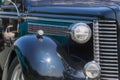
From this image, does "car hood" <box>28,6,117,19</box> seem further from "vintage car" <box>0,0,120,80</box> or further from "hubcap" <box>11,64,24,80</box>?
"hubcap" <box>11,64,24,80</box>

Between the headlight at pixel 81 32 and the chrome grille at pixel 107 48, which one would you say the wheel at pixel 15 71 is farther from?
the chrome grille at pixel 107 48

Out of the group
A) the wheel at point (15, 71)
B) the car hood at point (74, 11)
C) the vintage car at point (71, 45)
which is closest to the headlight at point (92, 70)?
the vintage car at point (71, 45)

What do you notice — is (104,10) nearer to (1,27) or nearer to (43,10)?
(43,10)

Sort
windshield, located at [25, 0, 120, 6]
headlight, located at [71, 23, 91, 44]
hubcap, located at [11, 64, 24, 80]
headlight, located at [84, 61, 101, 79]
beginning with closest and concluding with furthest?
headlight, located at [84, 61, 101, 79], headlight, located at [71, 23, 91, 44], hubcap, located at [11, 64, 24, 80], windshield, located at [25, 0, 120, 6]

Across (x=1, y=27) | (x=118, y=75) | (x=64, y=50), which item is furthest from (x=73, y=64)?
(x=1, y=27)

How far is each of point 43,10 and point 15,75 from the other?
3.00ft

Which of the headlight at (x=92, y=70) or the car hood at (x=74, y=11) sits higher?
the car hood at (x=74, y=11)

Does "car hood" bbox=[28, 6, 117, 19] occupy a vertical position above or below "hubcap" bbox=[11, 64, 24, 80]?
above

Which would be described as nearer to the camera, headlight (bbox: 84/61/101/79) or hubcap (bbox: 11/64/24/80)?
headlight (bbox: 84/61/101/79)

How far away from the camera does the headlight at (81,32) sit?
4.45 m

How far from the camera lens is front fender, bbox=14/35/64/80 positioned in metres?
4.32

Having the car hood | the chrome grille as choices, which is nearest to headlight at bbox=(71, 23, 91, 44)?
the chrome grille

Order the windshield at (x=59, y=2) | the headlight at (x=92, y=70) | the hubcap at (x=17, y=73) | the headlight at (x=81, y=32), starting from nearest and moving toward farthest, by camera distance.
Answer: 1. the headlight at (x=92, y=70)
2. the headlight at (x=81, y=32)
3. the hubcap at (x=17, y=73)
4. the windshield at (x=59, y=2)

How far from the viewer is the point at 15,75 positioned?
16.1 ft
